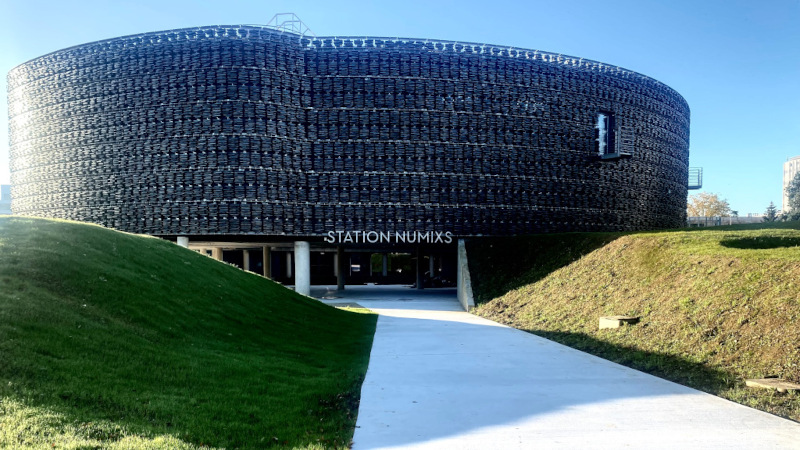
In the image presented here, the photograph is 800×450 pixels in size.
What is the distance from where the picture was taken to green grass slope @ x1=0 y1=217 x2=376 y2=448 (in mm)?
5551

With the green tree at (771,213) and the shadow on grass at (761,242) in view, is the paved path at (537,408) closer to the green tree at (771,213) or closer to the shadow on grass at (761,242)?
the shadow on grass at (761,242)

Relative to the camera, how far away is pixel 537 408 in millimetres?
7145

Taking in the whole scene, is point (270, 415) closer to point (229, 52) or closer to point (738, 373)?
point (738, 373)

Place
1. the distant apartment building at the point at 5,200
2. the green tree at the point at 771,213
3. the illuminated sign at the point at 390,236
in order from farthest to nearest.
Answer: the distant apartment building at the point at 5,200, the green tree at the point at 771,213, the illuminated sign at the point at 390,236

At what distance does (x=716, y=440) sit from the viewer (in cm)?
585

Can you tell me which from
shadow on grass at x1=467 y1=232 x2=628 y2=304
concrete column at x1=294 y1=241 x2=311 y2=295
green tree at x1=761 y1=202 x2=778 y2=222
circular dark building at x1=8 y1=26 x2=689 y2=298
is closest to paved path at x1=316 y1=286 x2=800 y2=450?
shadow on grass at x1=467 y1=232 x2=628 y2=304

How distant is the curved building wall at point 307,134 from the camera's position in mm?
28172

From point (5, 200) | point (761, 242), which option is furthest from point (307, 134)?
point (5, 200)

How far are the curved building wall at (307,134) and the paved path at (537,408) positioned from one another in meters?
18.3

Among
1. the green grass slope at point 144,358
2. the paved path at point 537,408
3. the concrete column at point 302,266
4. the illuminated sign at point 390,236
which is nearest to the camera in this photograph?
the green grass slope at point 144,358

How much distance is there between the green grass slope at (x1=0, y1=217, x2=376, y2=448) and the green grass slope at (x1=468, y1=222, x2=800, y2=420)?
6.30 meters

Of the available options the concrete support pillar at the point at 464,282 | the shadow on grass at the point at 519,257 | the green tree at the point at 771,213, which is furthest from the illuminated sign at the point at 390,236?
the green tree at the point at 771,213

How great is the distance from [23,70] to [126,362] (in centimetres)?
3583

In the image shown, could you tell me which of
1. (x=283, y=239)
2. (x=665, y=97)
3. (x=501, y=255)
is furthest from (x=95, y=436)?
(x=665, y=97)
